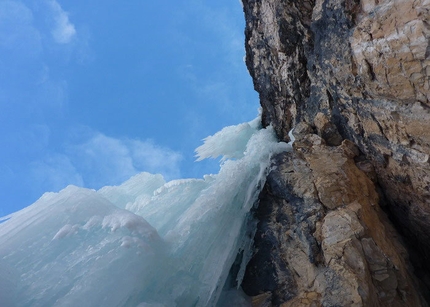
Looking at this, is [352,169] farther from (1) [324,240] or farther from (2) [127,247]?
(2) [127,247]

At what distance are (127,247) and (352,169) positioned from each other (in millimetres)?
4683

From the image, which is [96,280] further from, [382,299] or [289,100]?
[289,100]

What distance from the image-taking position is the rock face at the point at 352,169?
14.5ft

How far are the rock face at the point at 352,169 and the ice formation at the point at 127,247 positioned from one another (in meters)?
0.79

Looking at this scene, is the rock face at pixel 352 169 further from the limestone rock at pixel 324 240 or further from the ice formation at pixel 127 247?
the ice formation at pixel 127 247

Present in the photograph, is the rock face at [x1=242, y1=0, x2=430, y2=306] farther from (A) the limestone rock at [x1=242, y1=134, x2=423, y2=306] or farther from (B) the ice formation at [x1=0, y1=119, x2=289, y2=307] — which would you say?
(B) the ice formation at [x1=0, y1=119, x2=289, y2=307]

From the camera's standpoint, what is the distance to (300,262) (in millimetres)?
5445

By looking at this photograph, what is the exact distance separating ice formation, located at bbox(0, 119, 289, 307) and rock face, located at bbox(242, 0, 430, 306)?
0.79 m

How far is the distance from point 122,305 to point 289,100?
22.7 feet

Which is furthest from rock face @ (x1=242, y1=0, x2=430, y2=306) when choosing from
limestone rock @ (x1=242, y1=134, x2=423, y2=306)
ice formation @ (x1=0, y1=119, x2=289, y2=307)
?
ice formation @ (x1=0, y1=119, x2=289, y2=307)

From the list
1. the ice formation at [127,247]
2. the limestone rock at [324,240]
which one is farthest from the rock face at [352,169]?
the ice formation at [127,247]

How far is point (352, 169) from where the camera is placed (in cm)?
605

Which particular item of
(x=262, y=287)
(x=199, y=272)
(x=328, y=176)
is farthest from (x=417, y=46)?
(x=199, y=272)

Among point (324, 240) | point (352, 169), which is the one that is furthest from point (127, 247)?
point (352, 169)
